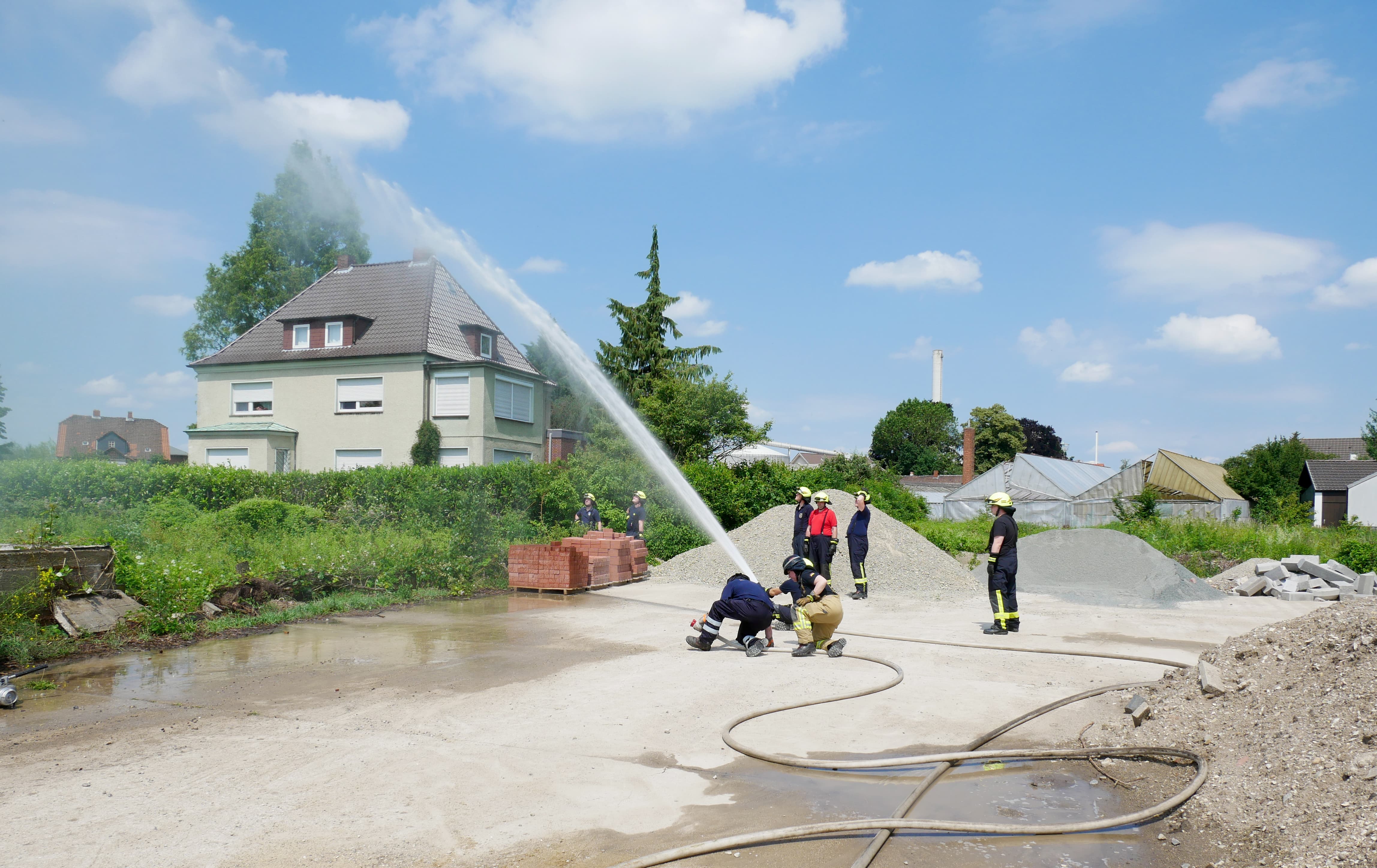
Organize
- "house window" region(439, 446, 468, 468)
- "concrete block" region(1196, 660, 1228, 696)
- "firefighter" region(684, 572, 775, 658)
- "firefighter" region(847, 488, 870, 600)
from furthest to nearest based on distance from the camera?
"house window" region(439, 446, 468, 468), "firefighter" region(847, 488, 870, 600), "firefighter" region(684, 572, 775, 658), "concrete block" region(1196, 660, 1228, 696)

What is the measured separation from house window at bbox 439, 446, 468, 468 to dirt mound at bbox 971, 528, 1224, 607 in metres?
18.2

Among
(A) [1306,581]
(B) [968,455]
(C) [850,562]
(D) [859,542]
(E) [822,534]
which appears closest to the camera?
(E) [822,534]

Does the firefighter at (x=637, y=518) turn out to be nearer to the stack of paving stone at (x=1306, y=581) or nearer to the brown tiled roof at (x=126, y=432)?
the stack of paving stone at (x=1306, y=581)

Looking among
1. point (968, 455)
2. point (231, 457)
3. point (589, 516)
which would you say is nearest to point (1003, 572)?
point (589, 516)

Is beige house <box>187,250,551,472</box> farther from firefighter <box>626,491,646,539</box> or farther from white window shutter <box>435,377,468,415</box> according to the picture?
firefighter <box>626,491,646,539</box>

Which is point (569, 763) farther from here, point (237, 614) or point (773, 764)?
point (237, 614)

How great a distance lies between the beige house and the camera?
100ft

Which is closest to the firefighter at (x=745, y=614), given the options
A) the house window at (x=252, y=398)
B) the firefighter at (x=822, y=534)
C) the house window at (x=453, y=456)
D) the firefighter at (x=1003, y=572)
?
the firefighter at (x=1003, y=572)

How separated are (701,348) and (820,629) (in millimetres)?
32669

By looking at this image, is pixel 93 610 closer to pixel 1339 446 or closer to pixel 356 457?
pixel 356 457

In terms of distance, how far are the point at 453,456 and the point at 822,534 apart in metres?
19.4

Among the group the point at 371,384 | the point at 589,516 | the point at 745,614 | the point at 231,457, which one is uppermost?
the point at 371,384

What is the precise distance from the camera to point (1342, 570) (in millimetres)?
16844

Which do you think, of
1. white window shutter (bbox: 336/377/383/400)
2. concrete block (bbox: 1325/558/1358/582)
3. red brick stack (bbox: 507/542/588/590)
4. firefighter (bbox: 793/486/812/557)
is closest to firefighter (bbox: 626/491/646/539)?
red brick stack (bbox: 507/542/588/590)
